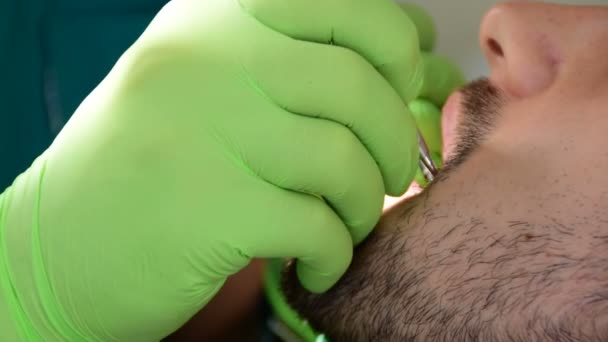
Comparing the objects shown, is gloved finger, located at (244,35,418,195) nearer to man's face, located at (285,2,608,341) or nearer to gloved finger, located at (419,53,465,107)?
man's face, located at (285,2,608,341)

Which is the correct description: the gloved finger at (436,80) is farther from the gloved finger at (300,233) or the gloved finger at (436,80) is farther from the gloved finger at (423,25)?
the gloved finger at (300,233)

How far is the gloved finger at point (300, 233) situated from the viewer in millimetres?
562

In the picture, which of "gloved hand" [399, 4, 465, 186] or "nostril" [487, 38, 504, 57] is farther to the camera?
"gloved hand" [399, 4, 465, 186]

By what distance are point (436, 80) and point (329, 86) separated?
601mm

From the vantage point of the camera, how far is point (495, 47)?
775 millimetres

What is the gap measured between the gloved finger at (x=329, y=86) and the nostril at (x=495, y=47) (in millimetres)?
224

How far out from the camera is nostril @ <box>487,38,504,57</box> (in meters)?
0.76

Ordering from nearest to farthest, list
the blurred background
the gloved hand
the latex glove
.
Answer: the latex glove
the gloved hand
the blurred background

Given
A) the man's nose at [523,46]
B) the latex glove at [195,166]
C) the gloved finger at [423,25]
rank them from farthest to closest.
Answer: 1. the gloved finger at [423,25]
2. the man's nose at [523,46]
3. the latex glove at [195,166]

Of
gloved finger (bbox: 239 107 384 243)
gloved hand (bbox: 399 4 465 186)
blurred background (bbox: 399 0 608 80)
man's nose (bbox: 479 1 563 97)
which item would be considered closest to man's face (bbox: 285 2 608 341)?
man's nose (bbox: 479 1 563 97)

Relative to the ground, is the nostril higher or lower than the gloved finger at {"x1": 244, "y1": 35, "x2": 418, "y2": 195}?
lower

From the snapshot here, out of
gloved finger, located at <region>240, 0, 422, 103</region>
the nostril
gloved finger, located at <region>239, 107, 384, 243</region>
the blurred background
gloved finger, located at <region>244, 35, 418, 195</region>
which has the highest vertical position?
gloved finger, located at <region>240, 0, 422, 103</region>

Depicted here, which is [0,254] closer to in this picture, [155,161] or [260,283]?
[155,161]

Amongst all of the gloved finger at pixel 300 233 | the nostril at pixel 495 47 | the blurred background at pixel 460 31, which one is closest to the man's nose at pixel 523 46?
the nostril at pixel 495 47
